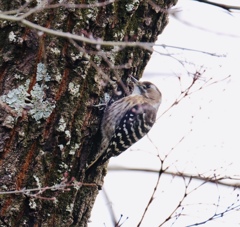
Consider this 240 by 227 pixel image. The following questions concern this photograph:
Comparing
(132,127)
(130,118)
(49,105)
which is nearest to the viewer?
(49,105)

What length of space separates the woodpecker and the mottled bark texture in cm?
85

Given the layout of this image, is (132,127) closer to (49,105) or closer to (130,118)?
(130,118)

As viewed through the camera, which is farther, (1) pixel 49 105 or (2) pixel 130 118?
(2) pixel 130 118

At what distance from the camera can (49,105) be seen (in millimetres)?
3947

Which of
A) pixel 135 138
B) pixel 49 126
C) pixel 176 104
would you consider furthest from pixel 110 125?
pixel 49 126

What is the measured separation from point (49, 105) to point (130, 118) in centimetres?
215

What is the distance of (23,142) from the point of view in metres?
3.83

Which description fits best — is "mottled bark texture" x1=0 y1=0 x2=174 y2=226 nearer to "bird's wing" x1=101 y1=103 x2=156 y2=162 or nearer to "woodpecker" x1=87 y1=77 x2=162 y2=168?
"woodpecker" x1=87 y1=77 x2=162 y2=168

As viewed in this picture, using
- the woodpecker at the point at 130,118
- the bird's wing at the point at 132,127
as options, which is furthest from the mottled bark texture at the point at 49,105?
the bird's wing at the point at 132,127

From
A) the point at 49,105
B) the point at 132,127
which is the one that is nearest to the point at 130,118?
the point at 132,127

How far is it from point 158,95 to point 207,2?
182 cm

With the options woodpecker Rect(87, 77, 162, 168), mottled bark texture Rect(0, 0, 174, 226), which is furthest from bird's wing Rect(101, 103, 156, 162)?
mottled bark texture Rect(0, 0, 174, 226)

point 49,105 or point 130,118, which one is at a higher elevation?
point 49,105

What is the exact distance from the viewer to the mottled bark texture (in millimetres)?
3809
